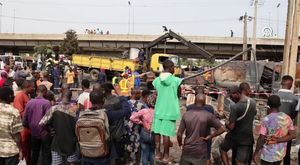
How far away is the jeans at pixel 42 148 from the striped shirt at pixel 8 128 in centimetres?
122

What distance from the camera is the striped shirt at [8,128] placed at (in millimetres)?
6309

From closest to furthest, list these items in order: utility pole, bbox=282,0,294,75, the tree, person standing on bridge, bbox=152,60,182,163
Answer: person standing on bridge, bbox=152,60,182,163
utility pole, bbox=282,0,294,75
the tree

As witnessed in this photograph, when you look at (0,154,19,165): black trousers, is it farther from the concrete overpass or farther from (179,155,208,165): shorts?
the concrete overpass

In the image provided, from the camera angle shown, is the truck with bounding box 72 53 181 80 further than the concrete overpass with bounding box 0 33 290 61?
No

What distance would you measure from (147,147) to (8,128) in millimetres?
2585

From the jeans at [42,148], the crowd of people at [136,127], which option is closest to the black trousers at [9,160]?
the crowd of people at [136,127]

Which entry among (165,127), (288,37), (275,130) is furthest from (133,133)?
(288,37)

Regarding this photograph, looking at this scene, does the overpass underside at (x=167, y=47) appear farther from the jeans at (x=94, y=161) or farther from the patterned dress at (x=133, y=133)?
the jeans at (x=94, y=161)

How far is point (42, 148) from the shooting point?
7801 mm

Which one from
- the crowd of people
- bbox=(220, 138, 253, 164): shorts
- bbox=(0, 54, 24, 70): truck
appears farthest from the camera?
bbox=(0, 54, 24, 70): truck

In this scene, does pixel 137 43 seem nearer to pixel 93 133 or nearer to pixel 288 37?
pixel 288 37

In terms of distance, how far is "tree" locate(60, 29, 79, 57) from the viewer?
223 feet

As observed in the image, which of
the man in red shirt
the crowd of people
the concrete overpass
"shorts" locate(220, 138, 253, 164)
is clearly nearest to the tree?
the concrete overpass

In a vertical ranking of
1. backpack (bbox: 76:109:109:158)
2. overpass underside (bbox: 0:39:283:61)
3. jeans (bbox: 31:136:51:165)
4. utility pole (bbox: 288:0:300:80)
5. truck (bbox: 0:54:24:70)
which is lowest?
jeans (bbox: 31:136:51:165)
